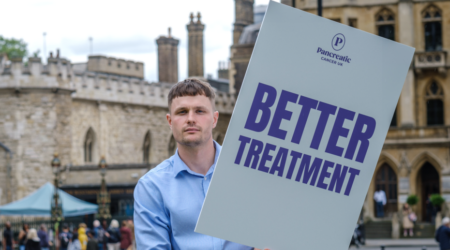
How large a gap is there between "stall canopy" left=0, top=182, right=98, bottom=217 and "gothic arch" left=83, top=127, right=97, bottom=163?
10.6m

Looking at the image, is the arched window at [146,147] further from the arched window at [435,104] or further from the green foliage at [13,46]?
the green foliage at [13,46]

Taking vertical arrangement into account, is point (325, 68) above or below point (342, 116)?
above

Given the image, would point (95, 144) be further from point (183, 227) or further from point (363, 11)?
point (183, 227)

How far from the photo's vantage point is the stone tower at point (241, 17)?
49.9 metres

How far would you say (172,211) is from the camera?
3.14m

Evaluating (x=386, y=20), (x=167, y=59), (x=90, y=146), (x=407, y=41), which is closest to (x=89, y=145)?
(x=90, y=146)

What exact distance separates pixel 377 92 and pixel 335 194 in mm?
457

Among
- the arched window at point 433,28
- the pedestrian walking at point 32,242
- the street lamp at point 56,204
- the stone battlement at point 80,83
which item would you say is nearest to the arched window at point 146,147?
the stone battlement at point 80,83

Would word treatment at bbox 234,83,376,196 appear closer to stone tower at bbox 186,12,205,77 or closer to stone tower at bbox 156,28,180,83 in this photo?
stone tower at bbox 186,12,205,77

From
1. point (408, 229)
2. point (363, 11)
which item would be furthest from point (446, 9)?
point (408, 229)

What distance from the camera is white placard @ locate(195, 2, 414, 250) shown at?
9.71 ft

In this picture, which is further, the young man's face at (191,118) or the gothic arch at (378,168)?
the gothic arch at (378,168)

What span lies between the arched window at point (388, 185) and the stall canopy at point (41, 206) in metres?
15.3

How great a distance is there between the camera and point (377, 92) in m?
3.12
